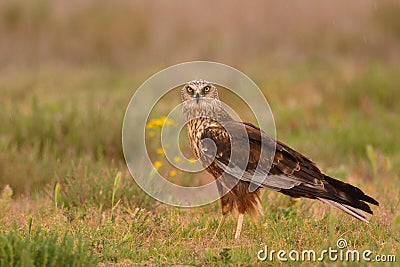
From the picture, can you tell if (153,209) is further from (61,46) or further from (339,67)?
(61,46)

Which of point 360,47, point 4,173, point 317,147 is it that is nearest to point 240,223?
point 4,173

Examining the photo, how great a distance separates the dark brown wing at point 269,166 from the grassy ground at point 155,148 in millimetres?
338

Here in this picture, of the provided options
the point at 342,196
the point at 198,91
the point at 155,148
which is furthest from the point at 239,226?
the point at 155,148

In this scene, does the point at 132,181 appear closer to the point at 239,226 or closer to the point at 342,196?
the point at 239,226

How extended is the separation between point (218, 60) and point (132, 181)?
7.00m

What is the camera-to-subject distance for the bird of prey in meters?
5.25

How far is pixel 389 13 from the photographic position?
13.5 metres

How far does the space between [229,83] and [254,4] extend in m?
3.28

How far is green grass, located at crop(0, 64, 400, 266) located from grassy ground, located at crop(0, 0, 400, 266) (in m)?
0.02

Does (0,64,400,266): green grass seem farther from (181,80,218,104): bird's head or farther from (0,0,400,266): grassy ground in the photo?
(181,80,218,104): bird's head

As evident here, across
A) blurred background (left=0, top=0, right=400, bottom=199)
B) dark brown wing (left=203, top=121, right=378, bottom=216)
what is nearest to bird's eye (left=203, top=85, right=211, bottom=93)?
dark brown wing (left=203, top=121, right=378, bottom=216)

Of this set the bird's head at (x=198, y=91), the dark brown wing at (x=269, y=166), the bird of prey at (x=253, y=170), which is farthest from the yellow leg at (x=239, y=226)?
the bird's head at (x=198, y=91)

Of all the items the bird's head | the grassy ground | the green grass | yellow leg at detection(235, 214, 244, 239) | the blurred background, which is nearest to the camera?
the green grass

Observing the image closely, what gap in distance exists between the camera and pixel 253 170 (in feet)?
17.8
